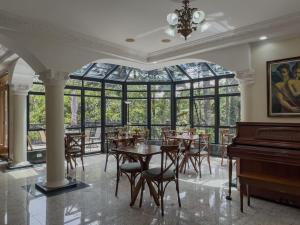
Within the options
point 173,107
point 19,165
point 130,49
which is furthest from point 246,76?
point 19,165

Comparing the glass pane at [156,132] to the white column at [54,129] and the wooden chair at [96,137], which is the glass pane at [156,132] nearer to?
the wooden chair at [96,137]

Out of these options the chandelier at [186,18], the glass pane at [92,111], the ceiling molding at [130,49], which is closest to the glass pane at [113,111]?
the glass pane at [92,111]

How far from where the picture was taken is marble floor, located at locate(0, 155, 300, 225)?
3.09 m

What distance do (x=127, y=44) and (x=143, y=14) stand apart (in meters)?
1.57

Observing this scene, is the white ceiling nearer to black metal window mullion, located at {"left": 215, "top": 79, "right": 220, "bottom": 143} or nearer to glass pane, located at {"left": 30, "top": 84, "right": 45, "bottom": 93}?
black metal window mullion, located at {"left": 215, "top": 79, "right": 220, "bottom": 143}

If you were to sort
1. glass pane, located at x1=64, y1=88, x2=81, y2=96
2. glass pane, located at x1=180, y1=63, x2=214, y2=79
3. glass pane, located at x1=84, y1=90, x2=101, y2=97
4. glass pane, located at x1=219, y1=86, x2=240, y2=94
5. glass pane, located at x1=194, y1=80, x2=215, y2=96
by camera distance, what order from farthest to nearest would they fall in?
glass pane, located at x1=84, y1=90, x2=101, y2=97 → glass pane, located at x1=194, y1=80, x2=215, y2=96 → glass pane, located at x1=180, y1=63, x2=214, y2=79 → glass pane, located at x1=64, y1=88, x2=81, y2=96 → glass pane, located at x1=219, y1=86, x2=240, y2=94

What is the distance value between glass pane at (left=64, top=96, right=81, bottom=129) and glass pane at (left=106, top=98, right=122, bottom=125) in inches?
42.9

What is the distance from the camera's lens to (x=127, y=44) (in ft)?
17.0

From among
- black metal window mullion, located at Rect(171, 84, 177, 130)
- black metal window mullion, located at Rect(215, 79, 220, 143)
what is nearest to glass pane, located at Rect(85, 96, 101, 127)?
black metal window mullion, located at Rect(171, 84, 177, 130)

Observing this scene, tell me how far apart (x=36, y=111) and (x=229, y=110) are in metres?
5.88

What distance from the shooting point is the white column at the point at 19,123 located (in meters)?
6.04

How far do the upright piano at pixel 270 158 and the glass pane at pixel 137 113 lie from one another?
16.8 ft

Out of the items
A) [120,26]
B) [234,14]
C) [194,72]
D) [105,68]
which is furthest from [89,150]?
[234,14]

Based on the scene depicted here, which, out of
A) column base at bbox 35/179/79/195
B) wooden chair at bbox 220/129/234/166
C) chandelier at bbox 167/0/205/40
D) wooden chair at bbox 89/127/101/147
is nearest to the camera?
chandelier at bbox 167/0/205/40
